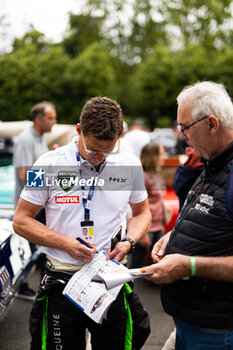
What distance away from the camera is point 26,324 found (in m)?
3.82

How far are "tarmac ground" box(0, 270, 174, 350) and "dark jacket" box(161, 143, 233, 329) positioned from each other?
1.96 metres

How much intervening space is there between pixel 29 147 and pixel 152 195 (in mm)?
1530

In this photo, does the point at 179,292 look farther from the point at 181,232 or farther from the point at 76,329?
the point at 76,329

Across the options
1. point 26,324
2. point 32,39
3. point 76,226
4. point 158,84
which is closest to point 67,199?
point 76,226

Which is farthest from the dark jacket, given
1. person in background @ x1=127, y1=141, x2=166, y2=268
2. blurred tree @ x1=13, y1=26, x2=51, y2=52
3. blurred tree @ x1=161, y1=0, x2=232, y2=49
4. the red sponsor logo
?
blurred tree @ x1=13, y1=26, x2=51, y2=52

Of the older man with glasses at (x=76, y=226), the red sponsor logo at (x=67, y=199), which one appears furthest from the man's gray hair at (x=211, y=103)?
the red sponsor logo at (x=67, y=199)

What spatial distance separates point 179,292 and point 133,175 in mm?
730

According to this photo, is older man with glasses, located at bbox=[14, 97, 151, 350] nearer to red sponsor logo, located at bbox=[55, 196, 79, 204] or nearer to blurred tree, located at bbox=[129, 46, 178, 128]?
red sponsor logo, located at bbox=[55, 196, 79, 204]

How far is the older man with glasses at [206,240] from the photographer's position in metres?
1.57

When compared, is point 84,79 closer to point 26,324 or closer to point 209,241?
point 26,324

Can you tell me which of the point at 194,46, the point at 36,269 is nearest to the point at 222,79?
the point at 194,46

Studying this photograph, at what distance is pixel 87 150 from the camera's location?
1980 millimetres

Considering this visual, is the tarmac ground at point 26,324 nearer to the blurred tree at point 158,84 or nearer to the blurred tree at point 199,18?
the blurred tree at point 158,84

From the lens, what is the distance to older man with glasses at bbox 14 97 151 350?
1.95 meters
